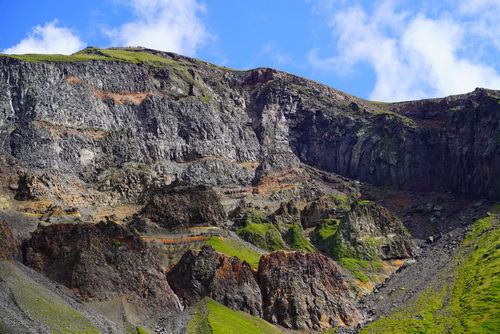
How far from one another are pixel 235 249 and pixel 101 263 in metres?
46.3

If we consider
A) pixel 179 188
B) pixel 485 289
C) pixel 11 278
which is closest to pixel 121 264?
pixel 11 278

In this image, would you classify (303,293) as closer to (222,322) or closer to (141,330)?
(222,322)

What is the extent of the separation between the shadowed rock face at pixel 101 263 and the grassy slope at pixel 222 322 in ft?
22.7

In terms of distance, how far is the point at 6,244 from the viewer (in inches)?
5089

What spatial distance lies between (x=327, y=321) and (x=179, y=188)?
2642 inches

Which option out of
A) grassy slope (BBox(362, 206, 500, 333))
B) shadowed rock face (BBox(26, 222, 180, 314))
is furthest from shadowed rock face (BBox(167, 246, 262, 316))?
grassy slope (BBox(362, 206, 500, 333))

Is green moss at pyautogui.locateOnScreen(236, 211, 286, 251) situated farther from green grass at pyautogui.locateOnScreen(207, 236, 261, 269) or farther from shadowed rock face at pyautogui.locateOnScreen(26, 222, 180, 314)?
shadowed rock face at pyautogui.locateOnScreen(26, 222, 180, 314)

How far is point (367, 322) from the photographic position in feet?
464

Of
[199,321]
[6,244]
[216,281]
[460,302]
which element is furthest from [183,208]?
[460,302]

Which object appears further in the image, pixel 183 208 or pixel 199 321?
pixel 183 208

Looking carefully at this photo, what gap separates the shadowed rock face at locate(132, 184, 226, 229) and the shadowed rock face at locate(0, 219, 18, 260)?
47047 millimetres

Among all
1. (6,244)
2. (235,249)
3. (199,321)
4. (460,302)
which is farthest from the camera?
(235,249)

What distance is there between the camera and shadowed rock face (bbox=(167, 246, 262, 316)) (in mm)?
138000

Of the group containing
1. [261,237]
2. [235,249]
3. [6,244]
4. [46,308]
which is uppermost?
[261,237]
